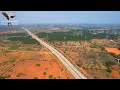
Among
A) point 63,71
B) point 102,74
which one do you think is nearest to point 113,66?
point 102,74
